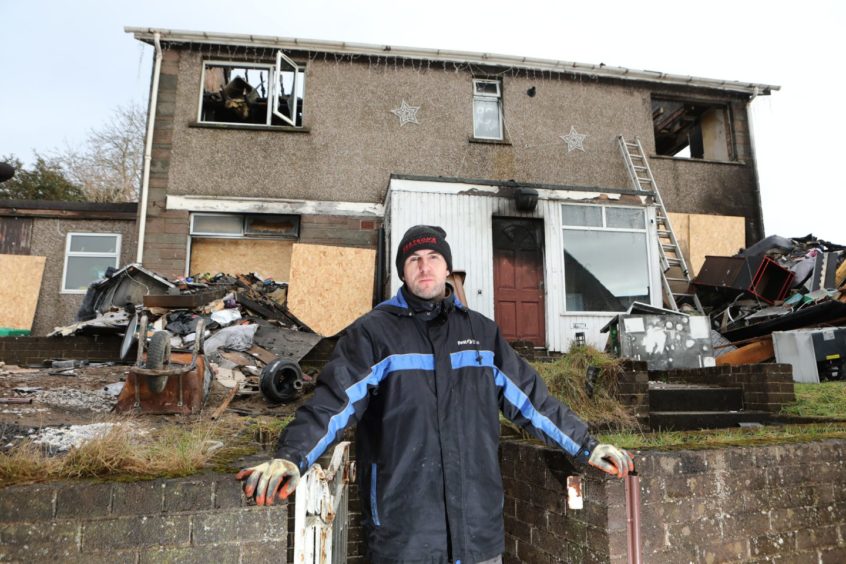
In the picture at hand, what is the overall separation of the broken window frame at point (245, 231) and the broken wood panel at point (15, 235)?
133 inches

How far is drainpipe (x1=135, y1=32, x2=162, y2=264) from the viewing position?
9875 millimetres

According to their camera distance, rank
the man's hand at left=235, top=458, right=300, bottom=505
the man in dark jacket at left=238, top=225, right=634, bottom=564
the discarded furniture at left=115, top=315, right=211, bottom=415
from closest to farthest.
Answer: the man's hand at left=235, top=458, right=300, bottom=505, the man in dark jacket at left=238, top=225, right=634, bottom=564, the discarded furniture at left=115, top=315, right=211, bottom=415

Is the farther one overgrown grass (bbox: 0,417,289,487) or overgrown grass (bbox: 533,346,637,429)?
overgrown grass (bbox: 533,346,637,429)

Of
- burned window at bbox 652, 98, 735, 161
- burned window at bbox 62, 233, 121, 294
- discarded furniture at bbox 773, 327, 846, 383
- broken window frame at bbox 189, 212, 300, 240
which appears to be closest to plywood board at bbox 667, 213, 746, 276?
burned window at bbox 652, 98, 735, 161

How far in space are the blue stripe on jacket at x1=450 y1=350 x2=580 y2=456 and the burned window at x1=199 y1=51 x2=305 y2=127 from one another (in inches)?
371

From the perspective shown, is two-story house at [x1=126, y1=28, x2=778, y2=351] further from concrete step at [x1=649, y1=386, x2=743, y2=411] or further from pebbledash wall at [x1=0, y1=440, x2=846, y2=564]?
pebbledash wall at [x1=0, y1=440, x2=846, y2=564]

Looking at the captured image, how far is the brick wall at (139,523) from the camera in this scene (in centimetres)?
182

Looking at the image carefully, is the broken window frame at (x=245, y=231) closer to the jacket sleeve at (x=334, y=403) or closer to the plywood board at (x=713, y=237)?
the plywood board at (x=713, y=237)

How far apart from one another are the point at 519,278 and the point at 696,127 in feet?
26.5

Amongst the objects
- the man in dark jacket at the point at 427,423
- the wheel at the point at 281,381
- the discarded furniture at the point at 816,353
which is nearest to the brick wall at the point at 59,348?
the wheel at the point at 281,381

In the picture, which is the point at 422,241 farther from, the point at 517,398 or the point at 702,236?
the point at 702,236

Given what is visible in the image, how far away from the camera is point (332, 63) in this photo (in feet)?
36.5

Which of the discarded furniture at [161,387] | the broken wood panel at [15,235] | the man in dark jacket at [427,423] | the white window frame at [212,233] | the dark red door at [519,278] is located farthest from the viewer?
the broken wood panel at [15,235]

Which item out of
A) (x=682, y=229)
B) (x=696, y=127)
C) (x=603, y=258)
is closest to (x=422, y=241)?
(x=603, y=258)
